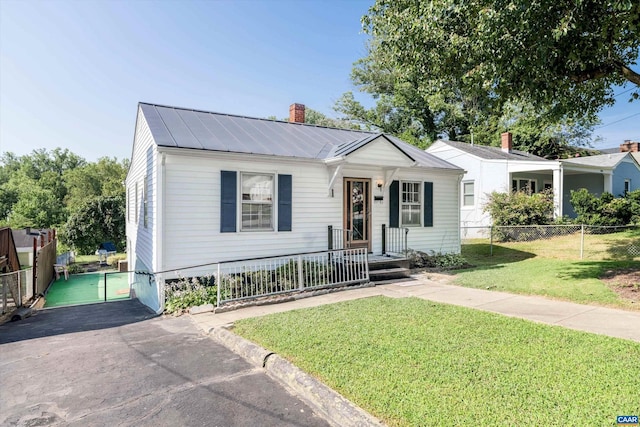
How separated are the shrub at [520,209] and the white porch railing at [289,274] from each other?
11.0m

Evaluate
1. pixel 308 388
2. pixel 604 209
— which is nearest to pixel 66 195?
pixel 308 388

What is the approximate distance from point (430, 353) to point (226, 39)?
13.9m

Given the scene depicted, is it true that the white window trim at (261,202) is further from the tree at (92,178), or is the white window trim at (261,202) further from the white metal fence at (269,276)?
the tree at (92,178)

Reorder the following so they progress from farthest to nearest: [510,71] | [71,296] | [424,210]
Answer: [71,296]
[424,210]
[510,71]

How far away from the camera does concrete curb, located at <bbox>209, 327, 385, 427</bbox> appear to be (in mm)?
3110

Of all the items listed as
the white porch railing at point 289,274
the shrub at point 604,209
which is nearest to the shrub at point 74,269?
the white porch railing at point 289,274

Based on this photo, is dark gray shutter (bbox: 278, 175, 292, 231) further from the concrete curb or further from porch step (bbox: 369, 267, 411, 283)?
the concrete curb

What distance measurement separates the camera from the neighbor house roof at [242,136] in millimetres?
9023

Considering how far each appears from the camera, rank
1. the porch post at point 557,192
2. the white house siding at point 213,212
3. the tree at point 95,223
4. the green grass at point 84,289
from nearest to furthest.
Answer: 1. the white house siding at point 213,212
2. the green grass at point 84,289
3. the porch post at point 557,192
4. the tree at point 95,223

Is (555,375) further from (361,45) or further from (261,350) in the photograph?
(361,45)

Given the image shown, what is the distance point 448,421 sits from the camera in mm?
2896

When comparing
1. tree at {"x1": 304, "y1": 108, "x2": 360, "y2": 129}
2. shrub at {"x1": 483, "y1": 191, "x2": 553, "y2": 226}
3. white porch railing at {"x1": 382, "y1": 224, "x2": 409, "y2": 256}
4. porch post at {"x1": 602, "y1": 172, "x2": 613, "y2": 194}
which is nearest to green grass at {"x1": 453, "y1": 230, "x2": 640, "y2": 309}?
Answer: shrub at {"x1": 483, "y1": 191, "x2": 553, "y2": 226}

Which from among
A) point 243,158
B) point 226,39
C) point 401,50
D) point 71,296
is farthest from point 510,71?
point 71,296

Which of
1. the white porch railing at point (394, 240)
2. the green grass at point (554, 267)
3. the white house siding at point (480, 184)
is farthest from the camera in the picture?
the white house siding at point (480, 184)
